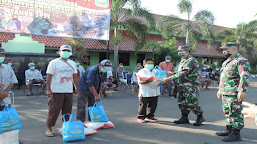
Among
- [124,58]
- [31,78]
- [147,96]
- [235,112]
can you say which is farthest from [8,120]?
[124,58]

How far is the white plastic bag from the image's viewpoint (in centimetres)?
392

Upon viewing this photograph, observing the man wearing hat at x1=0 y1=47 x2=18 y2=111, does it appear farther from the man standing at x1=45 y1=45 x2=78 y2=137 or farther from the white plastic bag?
the man standing at x1=45 y1=45 x2=78 y2=137

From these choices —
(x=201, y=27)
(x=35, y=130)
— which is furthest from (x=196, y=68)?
(x=201, y=27)

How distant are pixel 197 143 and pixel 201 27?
19677 mm

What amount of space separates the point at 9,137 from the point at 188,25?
21.3 metres

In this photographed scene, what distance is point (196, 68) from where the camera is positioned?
5.92 metres

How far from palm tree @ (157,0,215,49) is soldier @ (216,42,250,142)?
18.4 metres

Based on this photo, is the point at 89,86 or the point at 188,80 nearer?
the point at 89,86

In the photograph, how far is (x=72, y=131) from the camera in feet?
15.3

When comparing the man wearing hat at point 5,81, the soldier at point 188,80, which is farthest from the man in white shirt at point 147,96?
the man wearing hat at point 5,81

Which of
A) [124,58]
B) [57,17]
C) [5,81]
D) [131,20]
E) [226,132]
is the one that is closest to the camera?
[5,81]

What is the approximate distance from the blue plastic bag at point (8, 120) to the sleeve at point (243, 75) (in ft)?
12.7

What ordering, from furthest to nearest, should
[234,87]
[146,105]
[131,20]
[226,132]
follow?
[131,20], [146,105], [226,132], [234,87]

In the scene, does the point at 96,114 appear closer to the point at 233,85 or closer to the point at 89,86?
the point at 89,86
